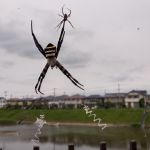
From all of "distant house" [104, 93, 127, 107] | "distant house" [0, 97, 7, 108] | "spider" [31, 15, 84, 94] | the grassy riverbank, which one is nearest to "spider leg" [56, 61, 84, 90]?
"spider" [31, 15, 84, 94]

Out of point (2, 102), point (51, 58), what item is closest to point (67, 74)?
point (51, 58)

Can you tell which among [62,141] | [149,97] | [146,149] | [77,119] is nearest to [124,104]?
[149,97]

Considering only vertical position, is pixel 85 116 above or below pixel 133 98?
below

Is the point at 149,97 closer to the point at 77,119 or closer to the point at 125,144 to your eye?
the point at 77,119

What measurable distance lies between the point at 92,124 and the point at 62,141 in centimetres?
2734

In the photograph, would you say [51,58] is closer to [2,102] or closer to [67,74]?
[67,74]

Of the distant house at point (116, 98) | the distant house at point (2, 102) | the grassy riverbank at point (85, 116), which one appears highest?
the distant house at point (116, 98)

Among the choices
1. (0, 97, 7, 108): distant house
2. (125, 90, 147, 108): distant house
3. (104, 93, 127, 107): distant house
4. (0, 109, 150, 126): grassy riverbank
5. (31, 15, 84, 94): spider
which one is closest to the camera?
(31, 15, 84, 94): spider

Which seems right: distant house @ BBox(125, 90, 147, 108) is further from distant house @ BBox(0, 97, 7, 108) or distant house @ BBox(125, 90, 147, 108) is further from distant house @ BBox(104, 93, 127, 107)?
distant house @ BBox(0, 97, 7, 108)

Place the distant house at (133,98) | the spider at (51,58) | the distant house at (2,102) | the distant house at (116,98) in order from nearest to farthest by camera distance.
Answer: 1. the spider at (51,58)
2. the distant house at (2,102)
3. the distant house at (133,98)
4. the distant house at (116,98)

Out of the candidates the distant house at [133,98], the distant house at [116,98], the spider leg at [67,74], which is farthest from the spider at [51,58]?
the distant house at [116,98]

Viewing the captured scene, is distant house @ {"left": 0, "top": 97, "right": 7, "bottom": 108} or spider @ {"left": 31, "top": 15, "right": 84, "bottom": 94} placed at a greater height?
distant house @ {"left": 0, "top": 97, "right": 7, "bottom": 108}

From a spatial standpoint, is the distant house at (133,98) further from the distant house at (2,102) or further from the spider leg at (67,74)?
the spider leg at (67,74)

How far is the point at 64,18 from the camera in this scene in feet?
25.9
